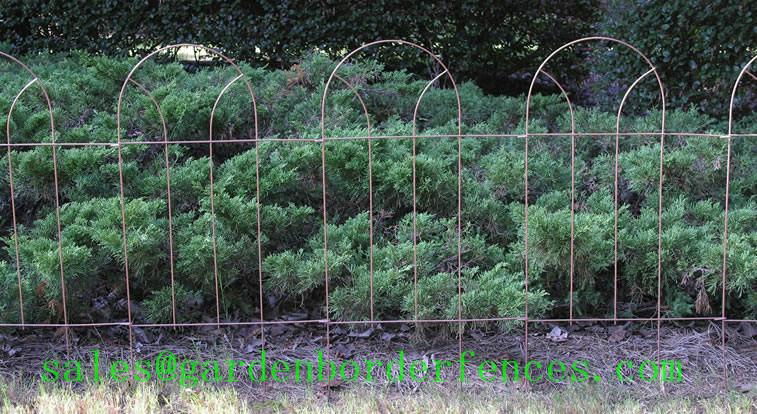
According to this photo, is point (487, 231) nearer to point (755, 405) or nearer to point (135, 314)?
point (755, 405)

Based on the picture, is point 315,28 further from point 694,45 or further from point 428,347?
point 428,347

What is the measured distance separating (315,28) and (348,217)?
11.7 feet

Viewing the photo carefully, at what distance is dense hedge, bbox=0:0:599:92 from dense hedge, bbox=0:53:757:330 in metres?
2.48

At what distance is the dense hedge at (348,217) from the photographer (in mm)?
4121

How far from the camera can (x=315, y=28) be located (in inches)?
311

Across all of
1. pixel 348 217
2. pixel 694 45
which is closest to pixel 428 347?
pixel 348 217

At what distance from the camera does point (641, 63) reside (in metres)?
6.38

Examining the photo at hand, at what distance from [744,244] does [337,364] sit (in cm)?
202

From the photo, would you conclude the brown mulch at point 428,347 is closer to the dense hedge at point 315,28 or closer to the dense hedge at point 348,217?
the dense hedge at point 348,217

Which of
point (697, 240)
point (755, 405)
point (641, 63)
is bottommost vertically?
point (755, 405)

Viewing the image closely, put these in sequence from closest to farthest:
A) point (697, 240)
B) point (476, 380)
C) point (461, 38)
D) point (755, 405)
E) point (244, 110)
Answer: point (755, 405), point (476, 380), point (697, 240), point (244, 110), point (461, 38)

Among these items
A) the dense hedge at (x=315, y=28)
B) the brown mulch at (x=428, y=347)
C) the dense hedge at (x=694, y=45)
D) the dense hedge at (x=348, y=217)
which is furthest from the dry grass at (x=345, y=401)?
the dense hedge at (x=315, y=28)

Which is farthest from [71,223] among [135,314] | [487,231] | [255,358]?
[487,231]

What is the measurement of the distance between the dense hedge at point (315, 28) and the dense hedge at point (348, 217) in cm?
248
